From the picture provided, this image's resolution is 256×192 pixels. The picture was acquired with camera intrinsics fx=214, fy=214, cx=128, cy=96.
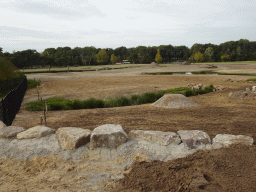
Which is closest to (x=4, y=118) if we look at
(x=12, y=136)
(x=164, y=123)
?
(x=12, y=136)

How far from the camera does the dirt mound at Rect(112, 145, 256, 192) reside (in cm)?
294

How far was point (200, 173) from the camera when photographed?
318cm

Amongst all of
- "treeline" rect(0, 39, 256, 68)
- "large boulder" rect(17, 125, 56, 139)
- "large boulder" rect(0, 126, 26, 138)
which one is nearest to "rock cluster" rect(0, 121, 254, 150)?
"large boulder" rect(17, 125, 56, 139)

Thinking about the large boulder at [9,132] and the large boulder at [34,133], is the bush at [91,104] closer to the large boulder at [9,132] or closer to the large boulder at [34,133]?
the large boulder at [9,132]

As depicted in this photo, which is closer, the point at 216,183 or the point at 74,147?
the point at 216,183

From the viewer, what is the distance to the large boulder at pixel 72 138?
4.20m

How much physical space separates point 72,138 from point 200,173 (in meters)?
2.41

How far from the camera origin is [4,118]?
22.0 feet

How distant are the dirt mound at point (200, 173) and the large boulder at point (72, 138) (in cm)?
122

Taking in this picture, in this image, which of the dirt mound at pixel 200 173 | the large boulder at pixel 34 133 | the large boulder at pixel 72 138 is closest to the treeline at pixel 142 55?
the large boulder at pixel 34 133

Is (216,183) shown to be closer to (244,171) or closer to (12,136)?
(244,171)

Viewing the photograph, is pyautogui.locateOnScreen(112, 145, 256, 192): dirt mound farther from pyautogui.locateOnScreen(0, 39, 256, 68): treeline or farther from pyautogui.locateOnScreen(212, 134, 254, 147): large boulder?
pyautogui.locateOnScreen(0, 39, 256, 68): treeline

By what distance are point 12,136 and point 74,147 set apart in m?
1.61

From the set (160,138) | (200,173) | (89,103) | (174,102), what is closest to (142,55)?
(89,103)
